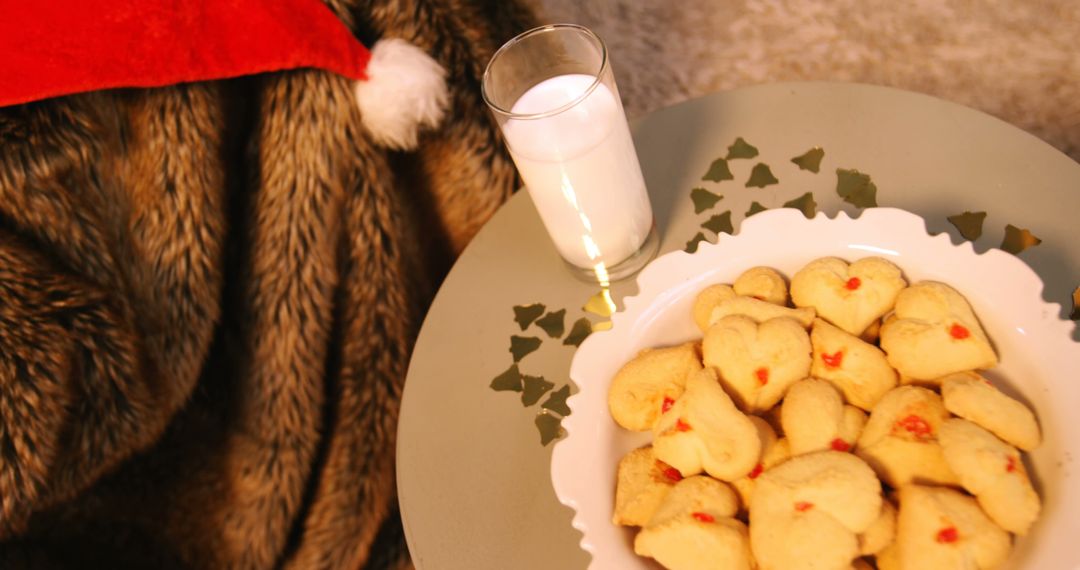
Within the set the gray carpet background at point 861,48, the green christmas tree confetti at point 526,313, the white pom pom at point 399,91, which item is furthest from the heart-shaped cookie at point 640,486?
the gray carpet background at point 861,48

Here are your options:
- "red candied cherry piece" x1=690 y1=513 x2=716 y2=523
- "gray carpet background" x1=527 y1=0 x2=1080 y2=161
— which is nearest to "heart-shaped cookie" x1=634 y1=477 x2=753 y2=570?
"red candied cherry piece" x1=690 y1=513 x2=716 y2=523

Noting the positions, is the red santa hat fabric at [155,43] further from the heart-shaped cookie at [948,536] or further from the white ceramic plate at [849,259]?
the heart-shaped cookie at [948,536]

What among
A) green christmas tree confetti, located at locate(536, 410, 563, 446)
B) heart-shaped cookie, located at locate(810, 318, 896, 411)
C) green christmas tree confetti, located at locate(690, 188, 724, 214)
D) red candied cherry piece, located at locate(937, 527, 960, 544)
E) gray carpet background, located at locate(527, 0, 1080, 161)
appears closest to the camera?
red candied cherry piece, located at locate(937, 527, 960, 544)

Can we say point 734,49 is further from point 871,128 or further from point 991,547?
point 991,547

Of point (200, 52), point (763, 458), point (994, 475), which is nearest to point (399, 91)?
point (200, 52)

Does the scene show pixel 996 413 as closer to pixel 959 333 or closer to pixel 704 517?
pixel 959 333

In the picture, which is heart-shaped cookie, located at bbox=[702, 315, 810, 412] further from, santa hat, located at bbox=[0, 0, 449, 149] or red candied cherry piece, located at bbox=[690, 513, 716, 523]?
santa hat, located at bbox=[0, 0, 449, 149]
